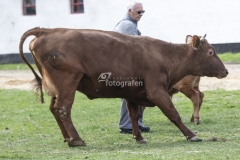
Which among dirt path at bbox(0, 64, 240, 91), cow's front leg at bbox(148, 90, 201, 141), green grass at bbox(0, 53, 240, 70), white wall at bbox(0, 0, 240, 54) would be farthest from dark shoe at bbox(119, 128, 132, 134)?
white wall at bbox(0, 0, 240, 54)

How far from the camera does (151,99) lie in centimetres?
1058

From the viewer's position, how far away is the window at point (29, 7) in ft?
97.3

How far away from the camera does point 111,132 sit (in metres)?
12.3

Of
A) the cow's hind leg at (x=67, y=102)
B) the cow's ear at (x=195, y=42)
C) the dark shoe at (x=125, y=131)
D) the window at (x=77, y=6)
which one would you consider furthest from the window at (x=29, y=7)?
the cow's hind leg at (x=67, y=102)

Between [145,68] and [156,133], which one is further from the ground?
[145,68]

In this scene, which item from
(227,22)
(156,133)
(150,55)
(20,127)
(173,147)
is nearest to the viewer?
(173,147)

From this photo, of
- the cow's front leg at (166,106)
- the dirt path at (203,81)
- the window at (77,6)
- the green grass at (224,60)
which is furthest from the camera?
the window at (77,6)

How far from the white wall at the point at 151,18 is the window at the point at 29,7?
0.22m

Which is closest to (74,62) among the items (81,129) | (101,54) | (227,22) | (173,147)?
(101,54)

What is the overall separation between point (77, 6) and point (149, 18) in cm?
344

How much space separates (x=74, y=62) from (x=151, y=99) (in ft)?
4.46

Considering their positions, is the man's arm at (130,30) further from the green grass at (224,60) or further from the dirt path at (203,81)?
the green grass at (224,60)

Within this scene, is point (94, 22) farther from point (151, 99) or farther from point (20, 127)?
point (151, 99)

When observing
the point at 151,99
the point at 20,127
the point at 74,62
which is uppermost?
the point at 74,62
